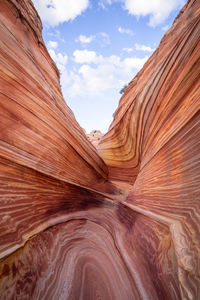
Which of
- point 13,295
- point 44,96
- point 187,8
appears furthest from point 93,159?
point 187,8

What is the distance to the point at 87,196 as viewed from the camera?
2.22 metres

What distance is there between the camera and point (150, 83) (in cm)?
202

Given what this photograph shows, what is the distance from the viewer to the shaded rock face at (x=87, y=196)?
97cm

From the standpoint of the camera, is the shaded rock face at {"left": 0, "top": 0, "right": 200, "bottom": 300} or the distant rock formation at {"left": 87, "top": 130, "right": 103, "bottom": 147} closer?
the shaded rock face at {"left": 0, "top": 0, "right": 200, "bottom": 300}

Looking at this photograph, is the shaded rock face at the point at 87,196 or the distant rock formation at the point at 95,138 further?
the distant rock formation at the point at 95,138

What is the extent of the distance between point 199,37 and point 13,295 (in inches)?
89.3

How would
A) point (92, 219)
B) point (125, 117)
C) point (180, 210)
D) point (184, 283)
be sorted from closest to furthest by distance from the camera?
point (184, 283) → point (180, 210) → point (92, 219) → point (125, 117)

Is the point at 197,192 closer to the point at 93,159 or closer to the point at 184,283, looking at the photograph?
the point at 184,283

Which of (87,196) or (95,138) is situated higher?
(95,138)

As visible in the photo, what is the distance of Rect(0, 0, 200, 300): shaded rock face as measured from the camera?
971 mm

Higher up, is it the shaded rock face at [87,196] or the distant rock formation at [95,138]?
the distant rock formation at [95,138]

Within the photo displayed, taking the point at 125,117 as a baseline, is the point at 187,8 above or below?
above

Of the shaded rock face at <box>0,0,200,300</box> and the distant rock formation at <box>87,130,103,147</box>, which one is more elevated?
the distant rock formation at <box>87,130,103,147</box>

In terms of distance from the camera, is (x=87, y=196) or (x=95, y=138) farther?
(x=95, y=138)
